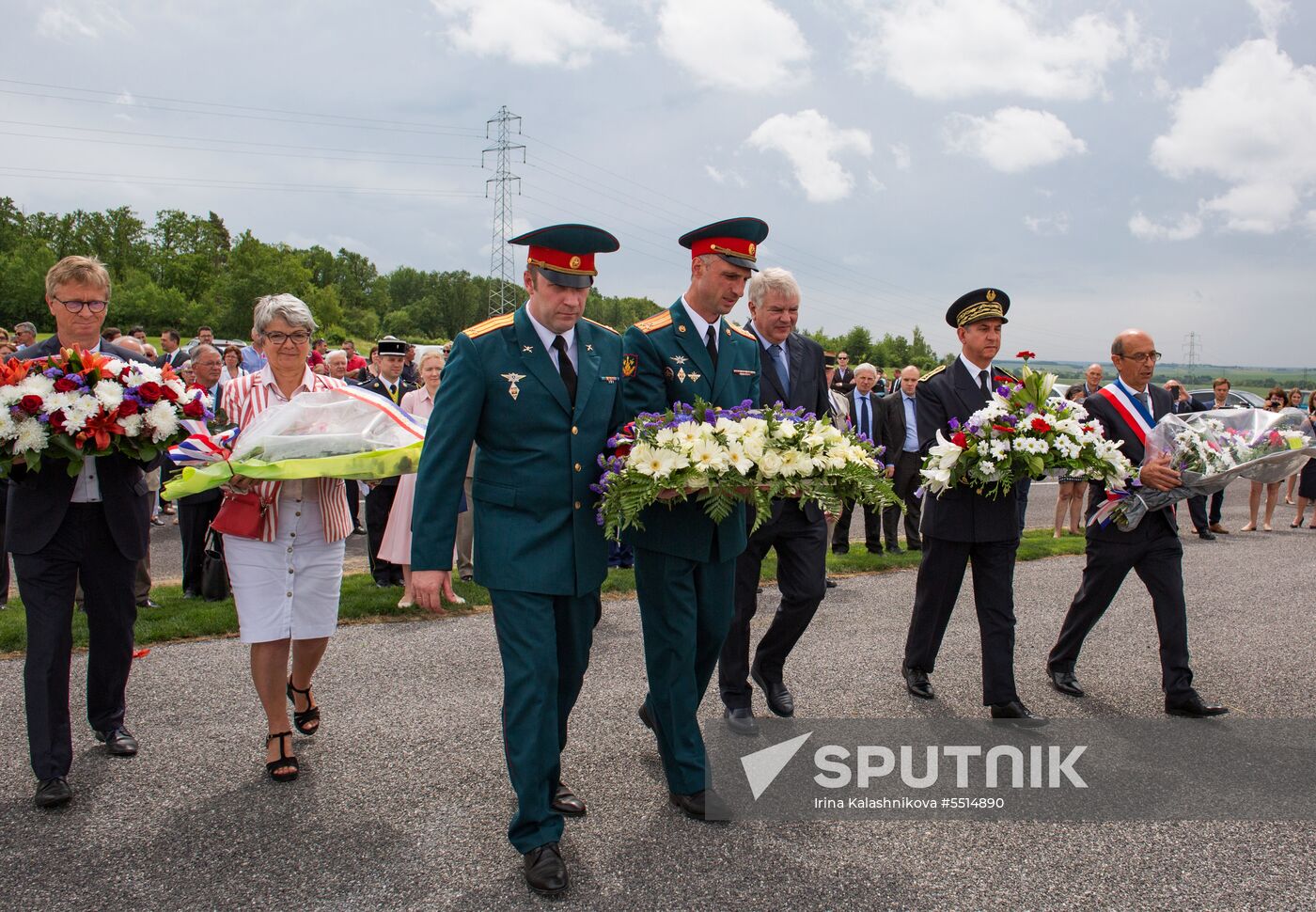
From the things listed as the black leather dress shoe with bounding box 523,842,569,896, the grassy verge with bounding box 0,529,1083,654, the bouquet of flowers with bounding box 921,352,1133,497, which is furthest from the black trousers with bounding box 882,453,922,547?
the black leather dress shoe with bounding box 523,842,569,896

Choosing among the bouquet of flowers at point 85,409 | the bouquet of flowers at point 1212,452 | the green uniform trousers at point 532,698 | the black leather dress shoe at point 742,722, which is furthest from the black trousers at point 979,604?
the bouquet of flowers at point 85,409

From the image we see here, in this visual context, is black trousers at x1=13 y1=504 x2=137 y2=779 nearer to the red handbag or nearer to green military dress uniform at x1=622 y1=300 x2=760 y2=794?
the red handbag

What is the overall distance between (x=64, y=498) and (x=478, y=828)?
8.42ft

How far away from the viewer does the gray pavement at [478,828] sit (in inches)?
137

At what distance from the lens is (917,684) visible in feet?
19.1

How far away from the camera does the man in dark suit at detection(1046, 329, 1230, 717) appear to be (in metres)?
5.61

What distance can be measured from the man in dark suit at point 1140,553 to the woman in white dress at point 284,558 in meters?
4.55

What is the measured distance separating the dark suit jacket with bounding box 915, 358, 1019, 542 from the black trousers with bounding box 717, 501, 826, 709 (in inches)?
30.0

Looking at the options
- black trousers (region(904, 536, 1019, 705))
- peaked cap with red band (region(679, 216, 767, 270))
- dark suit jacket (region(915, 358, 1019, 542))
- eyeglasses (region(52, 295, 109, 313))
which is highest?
peaked cap with red band (region(679, 216, 767, 270))

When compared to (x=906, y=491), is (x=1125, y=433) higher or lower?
higher

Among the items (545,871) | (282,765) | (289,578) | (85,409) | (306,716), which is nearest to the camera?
(545,871)

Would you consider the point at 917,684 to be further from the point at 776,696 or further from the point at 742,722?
the point at 742,722

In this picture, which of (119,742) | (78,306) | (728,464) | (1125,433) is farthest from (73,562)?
(1125,433)

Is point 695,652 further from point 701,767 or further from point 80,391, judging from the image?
point 80,391
